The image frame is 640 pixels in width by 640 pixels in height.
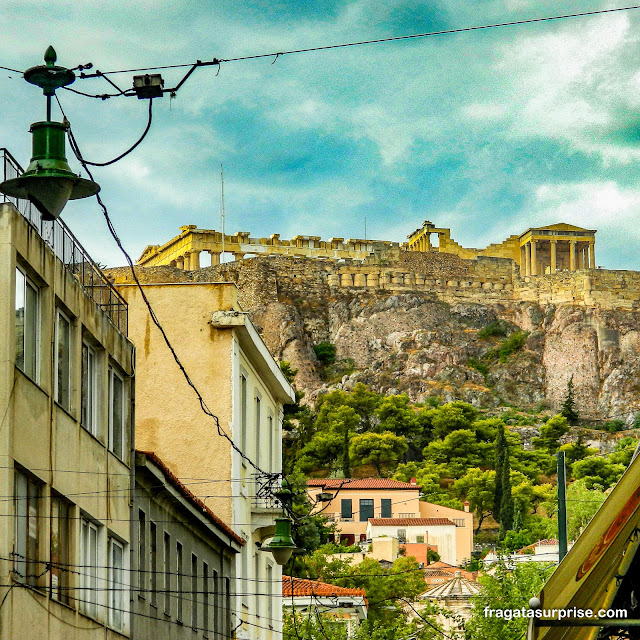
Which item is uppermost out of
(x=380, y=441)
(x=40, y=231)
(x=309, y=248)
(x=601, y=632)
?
(x=309, y=248)

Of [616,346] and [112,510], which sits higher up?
[616,346]

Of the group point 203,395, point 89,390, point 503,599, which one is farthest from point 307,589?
point 89,390

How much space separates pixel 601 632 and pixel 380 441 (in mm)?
92699

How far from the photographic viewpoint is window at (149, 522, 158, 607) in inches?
835

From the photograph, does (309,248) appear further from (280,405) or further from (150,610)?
(150,610)

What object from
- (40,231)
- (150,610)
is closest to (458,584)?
(150,610)

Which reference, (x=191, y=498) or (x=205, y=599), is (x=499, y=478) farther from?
(x=191, y=498)

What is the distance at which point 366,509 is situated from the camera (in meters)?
93.1

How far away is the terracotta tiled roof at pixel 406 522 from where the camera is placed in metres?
90.8

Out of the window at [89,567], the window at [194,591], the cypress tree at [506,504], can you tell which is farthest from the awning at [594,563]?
the cypress tree at [506,504]

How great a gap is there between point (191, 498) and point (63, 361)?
5.86 meters

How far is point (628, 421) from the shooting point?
4414 inches

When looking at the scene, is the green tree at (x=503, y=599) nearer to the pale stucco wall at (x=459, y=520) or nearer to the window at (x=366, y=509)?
the pale stucco wall at (x=459, y=520)

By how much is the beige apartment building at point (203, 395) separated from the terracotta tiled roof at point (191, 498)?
23.4 inches
